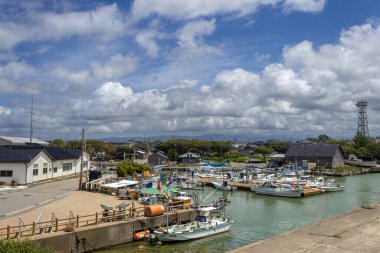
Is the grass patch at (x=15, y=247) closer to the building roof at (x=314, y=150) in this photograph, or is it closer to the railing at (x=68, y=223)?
the railing at (x=68, y=223)

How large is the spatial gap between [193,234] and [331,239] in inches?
354

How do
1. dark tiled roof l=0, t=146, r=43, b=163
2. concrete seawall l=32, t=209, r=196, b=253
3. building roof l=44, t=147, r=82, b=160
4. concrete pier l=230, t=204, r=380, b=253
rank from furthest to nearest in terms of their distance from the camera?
1. building roof l=44, t=147, r=82, b=160
2. dark tiled roof l=0, t=146, r=43, b=163
3. concrete seawall l=32, t=209, r=196, b=253
4. concrete pier l=230, t=204, r=380, b=253

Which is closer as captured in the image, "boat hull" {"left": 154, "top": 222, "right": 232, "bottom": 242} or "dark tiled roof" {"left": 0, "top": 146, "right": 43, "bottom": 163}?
"boat hull" {"left": 154, "top": 222, "right": 232, "bottom": 242}

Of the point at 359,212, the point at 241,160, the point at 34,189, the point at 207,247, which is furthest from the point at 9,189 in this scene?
the point at 241,160

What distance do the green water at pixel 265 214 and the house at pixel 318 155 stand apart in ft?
105

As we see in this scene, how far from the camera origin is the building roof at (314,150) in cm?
9917

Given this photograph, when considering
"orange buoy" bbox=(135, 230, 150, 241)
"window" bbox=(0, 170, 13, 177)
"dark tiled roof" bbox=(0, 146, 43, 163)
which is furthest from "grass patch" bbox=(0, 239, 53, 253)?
"window" bbox=(0, 170, 13, 177)

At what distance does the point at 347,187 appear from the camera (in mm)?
64812

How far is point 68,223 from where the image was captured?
2350 cm

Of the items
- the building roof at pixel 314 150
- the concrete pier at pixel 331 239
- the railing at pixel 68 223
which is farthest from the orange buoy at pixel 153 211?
the building roof at pixel 314 150

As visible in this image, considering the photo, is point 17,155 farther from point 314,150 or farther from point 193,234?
point 314,150

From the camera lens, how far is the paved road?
29303 mm

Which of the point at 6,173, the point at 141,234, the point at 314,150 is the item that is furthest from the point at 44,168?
the point at 314,150

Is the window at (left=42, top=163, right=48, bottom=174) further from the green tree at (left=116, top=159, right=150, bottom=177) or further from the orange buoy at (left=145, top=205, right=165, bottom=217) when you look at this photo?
the orange buoy at (left=145, top=205, right=165, bottom=217)
